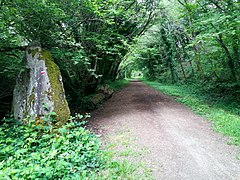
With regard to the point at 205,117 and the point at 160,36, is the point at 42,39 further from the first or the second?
the point at 160,36

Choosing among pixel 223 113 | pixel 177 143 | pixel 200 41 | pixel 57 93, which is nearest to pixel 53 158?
pixel 57 93

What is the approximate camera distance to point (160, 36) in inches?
684

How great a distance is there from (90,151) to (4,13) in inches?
155

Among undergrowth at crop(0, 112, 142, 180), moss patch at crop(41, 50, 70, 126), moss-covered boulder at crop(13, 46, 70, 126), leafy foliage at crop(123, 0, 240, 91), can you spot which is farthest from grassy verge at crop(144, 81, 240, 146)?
moss-covered boulder at crop(13, 46, 70, 126)

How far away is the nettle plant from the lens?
2.58 m

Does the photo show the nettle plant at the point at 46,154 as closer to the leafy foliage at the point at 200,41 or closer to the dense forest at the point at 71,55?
the dense forest at the point at 71,55

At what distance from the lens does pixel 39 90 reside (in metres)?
4.22

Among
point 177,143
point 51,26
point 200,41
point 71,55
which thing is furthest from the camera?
point 200,41

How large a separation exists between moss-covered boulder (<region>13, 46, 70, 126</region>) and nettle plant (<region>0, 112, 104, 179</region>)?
0.24 metres

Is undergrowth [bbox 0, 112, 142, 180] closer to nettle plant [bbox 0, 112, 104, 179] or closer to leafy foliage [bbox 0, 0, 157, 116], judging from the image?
nettle plant [bbox 0, 112, 104, 179]

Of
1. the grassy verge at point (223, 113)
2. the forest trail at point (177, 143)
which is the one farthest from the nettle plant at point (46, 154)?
the grassy verge at point (223, 113)

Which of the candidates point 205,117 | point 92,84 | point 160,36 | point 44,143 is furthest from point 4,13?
point 160,36

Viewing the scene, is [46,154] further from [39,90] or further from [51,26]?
[51,26]

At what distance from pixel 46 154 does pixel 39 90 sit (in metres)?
1.83
